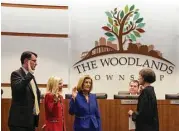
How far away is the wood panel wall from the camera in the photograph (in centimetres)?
532

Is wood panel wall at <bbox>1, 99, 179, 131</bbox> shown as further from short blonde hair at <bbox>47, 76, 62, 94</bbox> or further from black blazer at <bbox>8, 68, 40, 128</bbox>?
black blazer at <bbox>8, 68, 40, 128</bbox>

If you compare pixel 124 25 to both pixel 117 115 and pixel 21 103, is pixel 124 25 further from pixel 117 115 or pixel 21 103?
pixel 21 103

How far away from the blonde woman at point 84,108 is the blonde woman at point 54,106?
0.22m

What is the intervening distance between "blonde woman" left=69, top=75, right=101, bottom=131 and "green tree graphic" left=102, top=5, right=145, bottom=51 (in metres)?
3.28

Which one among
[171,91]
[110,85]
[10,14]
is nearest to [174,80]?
[171,91]

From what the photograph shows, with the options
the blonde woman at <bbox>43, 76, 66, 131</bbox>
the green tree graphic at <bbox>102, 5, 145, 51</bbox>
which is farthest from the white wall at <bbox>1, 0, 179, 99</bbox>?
the blonde woman at <bbox>43, 76, 66, 131</bbox>

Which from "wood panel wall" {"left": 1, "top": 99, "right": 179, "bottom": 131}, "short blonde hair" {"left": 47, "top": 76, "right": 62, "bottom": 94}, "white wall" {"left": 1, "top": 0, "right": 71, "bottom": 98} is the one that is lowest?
"wood panel wall" {"left": 1, "top": 99, "right": 179, "bottom": 131}

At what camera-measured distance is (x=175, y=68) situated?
24.2ft

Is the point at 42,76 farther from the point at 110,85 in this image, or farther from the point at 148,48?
the point at 148,48

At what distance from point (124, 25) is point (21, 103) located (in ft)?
14.0

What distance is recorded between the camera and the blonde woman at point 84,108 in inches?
161

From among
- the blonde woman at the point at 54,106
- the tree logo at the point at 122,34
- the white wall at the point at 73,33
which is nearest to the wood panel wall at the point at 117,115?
the blonde woman at the point at 54,106

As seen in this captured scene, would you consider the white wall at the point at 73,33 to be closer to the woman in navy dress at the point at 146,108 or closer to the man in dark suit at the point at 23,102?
the woman in navy dress at the point at 146,108

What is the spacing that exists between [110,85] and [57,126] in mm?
3446
